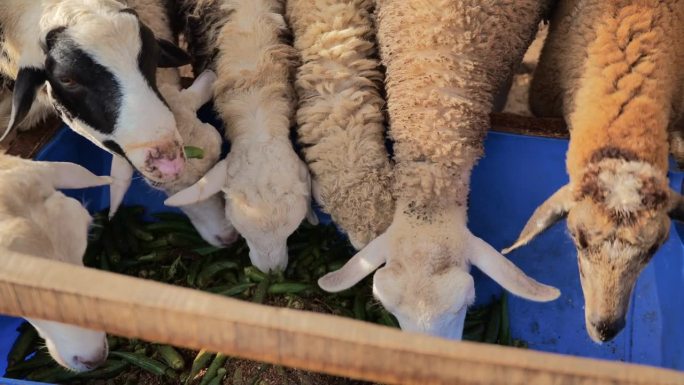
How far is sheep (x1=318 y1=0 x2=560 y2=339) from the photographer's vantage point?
11.7ft

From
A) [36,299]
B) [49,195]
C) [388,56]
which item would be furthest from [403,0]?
[36,299]

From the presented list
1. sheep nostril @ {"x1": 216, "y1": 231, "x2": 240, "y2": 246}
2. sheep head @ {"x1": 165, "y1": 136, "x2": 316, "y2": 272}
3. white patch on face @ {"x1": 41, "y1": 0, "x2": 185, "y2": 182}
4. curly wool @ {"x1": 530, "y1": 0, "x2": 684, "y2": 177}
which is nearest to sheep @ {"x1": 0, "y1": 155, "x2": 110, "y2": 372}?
white patch on face @ {"x1": 41, "y1": 0, "x2": 185, "y2": 182}

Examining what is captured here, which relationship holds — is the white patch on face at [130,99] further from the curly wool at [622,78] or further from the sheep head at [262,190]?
the curly wool at [622,78]

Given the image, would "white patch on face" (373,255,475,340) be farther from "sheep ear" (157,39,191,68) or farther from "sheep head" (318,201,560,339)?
"sheep ear" (157,39,191,68)

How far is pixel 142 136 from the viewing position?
350 centimetres

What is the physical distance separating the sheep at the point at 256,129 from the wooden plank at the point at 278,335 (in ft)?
6.32

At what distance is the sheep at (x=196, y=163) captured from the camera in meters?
4.05

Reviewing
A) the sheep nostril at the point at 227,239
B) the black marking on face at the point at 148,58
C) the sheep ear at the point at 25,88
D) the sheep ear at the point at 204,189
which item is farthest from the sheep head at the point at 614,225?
the sheep ear at the point at 25,88

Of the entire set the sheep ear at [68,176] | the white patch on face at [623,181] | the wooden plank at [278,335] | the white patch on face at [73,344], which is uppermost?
the wooden plank at [278,335]

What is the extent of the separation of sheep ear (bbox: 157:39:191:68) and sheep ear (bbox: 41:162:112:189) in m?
0.94

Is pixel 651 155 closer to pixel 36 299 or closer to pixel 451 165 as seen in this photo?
pixel 451 165

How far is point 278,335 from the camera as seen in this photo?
1.84m

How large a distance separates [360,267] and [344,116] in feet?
3.28

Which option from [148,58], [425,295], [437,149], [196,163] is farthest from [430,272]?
[148,58]
